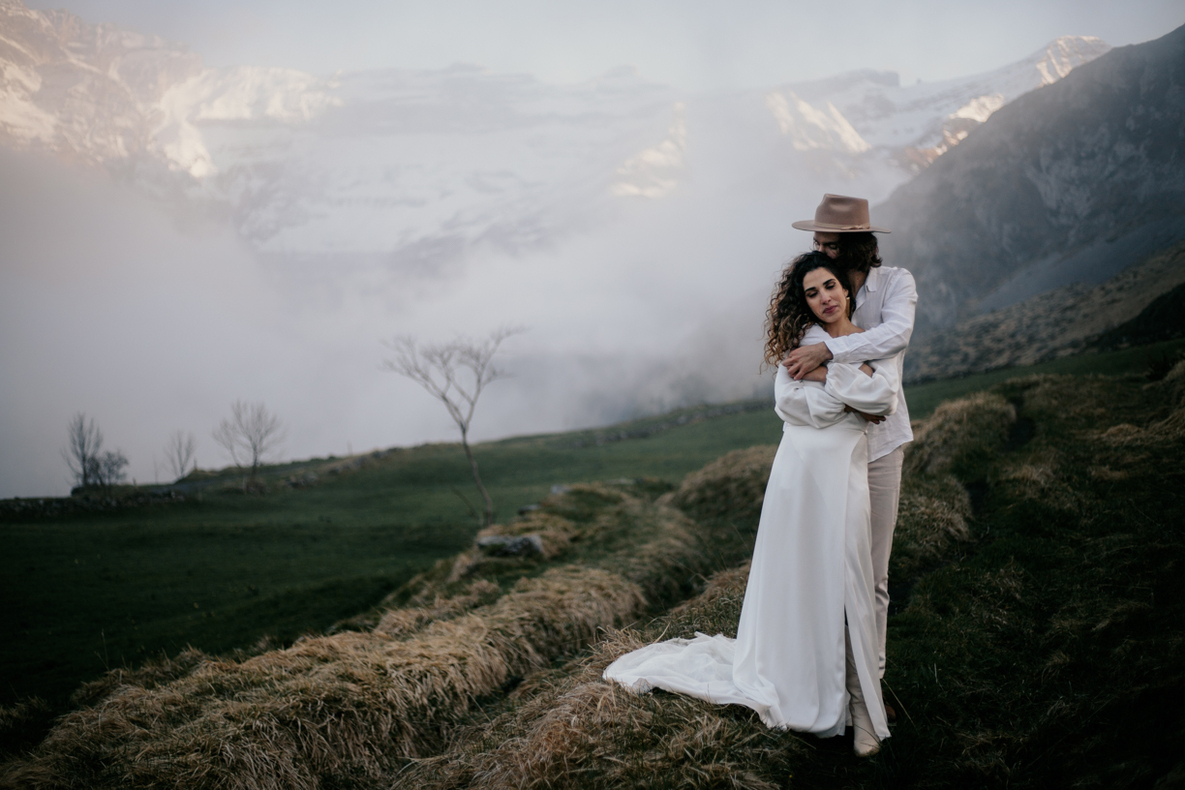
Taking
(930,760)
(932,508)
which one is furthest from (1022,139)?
(930,760)

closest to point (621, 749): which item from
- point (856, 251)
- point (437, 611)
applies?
Answer: point (856, 251)

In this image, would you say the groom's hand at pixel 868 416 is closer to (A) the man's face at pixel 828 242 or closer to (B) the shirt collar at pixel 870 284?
(B) the shirt collar at pixel 870 284

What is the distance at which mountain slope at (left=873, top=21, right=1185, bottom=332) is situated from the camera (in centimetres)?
2139

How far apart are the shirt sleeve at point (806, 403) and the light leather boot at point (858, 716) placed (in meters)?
1.40

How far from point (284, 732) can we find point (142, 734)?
5.19ft

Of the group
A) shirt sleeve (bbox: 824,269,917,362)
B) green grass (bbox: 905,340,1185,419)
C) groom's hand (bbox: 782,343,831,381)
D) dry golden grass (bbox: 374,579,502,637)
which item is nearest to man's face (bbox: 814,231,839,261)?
shirt sleeve (bbox: 824,269,917,362)

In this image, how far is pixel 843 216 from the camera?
3.96 meters

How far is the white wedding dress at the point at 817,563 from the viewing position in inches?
138

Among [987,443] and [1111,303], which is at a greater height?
[1111,303]

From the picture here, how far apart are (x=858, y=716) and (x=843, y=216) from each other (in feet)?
11.1

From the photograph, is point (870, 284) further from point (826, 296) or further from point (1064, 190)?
point (1064, 190)

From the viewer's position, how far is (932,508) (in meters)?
7.71

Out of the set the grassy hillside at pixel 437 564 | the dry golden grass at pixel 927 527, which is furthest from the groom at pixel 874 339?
the dry golden grass at pixel 927 527

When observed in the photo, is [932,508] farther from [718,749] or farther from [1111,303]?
[1111,303]
